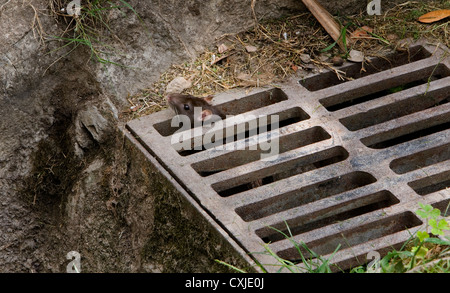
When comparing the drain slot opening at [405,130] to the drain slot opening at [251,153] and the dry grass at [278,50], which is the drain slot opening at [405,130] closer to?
the drain slot opening at [251,153]

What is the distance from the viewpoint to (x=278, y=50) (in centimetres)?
Result: 450

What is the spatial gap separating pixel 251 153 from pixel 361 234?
0.77 m

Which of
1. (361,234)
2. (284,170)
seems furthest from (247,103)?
(361,234)

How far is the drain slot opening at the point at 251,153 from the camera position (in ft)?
12.7

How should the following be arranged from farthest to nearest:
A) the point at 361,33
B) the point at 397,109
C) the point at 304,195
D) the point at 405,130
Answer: the point at 361,33 → the point at 397,109 → the point at 405,130 → the point at 304,195

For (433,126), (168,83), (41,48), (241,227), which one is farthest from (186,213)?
(433,126)

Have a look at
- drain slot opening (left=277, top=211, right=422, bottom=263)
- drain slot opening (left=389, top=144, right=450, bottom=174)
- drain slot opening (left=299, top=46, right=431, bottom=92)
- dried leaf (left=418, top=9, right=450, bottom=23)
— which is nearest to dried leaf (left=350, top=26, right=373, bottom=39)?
drain slot opening (left=299, top=46, right=431, bottom=92)

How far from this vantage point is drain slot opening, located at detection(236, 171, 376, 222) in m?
3.59

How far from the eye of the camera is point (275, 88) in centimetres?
429

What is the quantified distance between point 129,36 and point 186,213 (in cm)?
123

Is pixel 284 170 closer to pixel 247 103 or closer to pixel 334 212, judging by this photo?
pixel 334 212

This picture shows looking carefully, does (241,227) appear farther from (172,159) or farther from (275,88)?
(275,88)

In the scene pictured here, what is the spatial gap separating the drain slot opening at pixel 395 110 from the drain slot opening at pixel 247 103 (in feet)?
1.31

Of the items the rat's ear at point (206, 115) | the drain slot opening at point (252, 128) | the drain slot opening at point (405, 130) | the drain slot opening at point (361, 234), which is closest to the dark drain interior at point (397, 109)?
the drain slot opening at point (405, 130)
